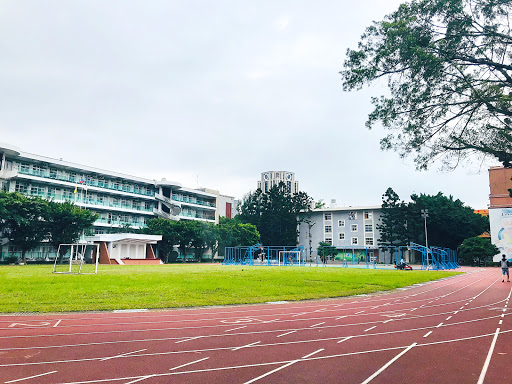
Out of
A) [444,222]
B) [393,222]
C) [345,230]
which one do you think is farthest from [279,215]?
[444,222]

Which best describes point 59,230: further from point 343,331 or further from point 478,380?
point 478,380

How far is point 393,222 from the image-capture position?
57250mm

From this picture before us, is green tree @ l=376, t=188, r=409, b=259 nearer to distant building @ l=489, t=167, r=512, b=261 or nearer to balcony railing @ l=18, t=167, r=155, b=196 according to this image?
distant building @ l=489, t=167, r=512, b=261

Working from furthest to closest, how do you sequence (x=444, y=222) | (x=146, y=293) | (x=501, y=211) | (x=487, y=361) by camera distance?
(x=444, y=222)
(x=501, y=211)
(x=146, y=293)
(x=487, y=361)

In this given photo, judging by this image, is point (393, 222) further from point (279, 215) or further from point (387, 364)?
point (387, 364)

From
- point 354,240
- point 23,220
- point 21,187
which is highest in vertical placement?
point 21,187

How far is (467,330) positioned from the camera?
29.5 feet

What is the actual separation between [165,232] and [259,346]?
46724 millimetres

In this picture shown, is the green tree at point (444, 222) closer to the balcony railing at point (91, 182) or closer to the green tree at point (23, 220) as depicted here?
the balcony railing at point (91, 182)

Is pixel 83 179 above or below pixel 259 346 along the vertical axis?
above

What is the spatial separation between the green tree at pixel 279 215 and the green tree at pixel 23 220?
36176 millimetres

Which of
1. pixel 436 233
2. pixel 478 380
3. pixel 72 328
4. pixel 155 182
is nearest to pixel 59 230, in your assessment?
pixel 155 182

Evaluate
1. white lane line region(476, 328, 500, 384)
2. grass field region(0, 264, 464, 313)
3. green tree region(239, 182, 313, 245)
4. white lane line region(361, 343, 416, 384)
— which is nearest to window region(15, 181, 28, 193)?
grass field region(0, 264, 464, 313)

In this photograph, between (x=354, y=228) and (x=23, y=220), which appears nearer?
(x=23, y=220)
